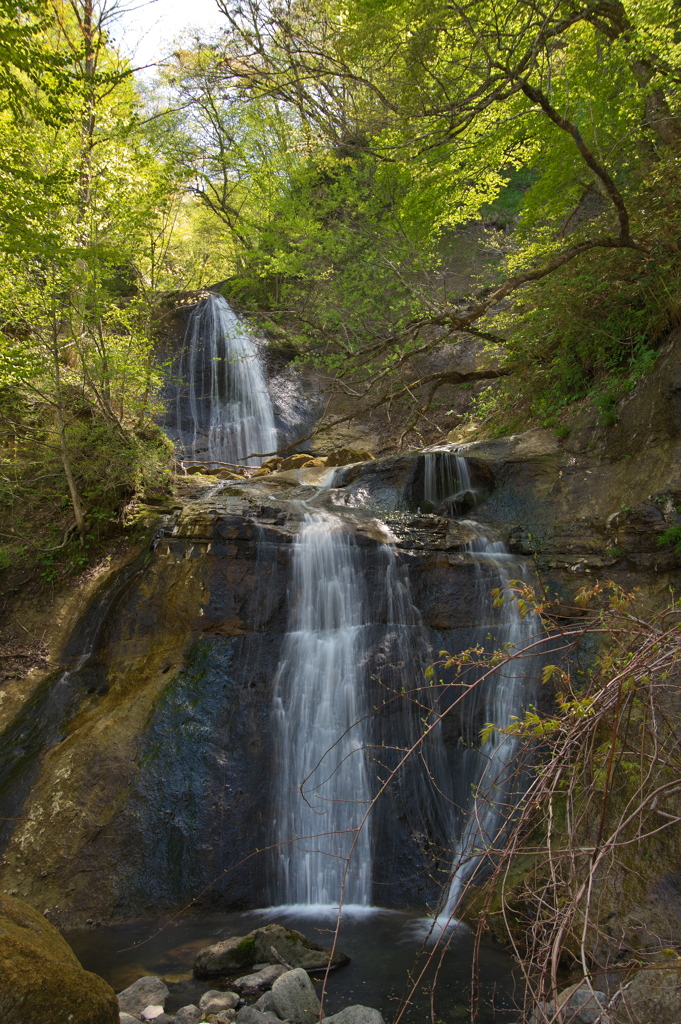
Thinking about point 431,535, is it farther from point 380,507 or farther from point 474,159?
point 474,159

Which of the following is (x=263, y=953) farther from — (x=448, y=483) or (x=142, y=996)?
(x=448, y=483)

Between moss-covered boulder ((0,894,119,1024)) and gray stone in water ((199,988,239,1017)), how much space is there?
38.7 inches

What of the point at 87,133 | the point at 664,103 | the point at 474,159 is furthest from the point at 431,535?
the point at 87,133

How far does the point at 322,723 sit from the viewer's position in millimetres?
6734

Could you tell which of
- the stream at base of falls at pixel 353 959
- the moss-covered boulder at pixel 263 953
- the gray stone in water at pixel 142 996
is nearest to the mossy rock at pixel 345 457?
the stream at base of falls at pixel 353 959

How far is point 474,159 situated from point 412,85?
1399 millimetres

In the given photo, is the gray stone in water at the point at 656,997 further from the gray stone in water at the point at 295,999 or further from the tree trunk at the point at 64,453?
the tree trunk at the point at 64,453

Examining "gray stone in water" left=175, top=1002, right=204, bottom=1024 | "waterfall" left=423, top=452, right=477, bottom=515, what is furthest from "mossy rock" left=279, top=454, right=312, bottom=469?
"gray stone in water" left=175, top=1002, right=204, bottom=1024

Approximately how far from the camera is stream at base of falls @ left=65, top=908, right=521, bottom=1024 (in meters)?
4.25

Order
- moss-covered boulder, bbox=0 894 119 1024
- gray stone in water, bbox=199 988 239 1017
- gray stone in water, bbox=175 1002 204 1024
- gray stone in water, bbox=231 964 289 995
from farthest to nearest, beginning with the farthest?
gray stone in water, bbox=231 964 289 995, gray stone in water, bbox=199 988 239 1017, gray stone in water, bbox=175 1002 204 1024, moss-covered boulder, bbox=0 894 119 1024

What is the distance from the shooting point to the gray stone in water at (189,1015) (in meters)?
3.97

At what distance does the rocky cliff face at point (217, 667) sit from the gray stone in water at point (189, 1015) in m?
1.61

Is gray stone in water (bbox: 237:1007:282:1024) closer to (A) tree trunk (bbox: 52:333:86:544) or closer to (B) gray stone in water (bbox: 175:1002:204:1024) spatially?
(B) gray stone in water (bbox: 175:1002:204:1024)

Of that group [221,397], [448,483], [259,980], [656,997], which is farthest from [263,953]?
[221,397]
